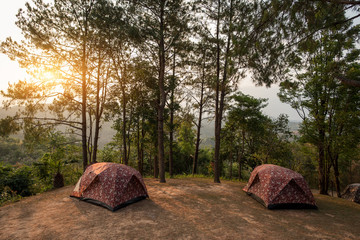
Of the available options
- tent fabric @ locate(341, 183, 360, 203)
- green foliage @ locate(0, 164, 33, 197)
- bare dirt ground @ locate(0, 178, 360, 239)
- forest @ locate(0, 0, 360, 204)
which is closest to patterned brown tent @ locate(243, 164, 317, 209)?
bare dirt ground @ locate(0, 178, 360, 239)

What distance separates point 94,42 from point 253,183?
1317 centimetres

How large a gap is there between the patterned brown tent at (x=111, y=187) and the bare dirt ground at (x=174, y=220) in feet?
0.97

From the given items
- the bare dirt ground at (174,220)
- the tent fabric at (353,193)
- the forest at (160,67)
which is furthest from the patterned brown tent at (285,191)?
the tent fabric at (353,193)

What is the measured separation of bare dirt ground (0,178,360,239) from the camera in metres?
5.26

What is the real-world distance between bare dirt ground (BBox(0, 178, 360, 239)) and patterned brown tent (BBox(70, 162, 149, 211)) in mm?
296

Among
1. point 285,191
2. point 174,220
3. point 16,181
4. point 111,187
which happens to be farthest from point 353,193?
point 16,181

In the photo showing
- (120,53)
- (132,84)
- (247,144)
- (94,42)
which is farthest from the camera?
(247,144)

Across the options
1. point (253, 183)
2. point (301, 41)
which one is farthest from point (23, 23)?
point (253, 183)

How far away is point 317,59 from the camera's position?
1195cm

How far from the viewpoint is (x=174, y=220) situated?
20.2 feet

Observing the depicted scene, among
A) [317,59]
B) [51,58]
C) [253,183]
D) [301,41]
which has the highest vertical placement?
[317,59]

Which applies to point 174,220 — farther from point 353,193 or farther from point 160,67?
point 353,193

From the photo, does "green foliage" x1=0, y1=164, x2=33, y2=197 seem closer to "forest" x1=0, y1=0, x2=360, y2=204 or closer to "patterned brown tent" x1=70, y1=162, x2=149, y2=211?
"forest" x1=0, y1=0, x2=360, y2=204

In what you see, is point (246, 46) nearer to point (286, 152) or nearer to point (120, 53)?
point (120, 53)
